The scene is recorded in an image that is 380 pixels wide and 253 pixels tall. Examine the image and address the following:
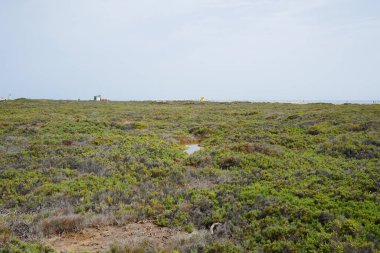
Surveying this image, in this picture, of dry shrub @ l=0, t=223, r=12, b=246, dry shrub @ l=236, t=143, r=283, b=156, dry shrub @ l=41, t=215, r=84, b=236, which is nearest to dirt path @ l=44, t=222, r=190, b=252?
dry shrub @ l=41, t=215, r=84, b=236

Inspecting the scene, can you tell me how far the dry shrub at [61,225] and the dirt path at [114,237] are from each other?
0.27 m

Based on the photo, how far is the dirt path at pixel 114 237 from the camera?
8477mm

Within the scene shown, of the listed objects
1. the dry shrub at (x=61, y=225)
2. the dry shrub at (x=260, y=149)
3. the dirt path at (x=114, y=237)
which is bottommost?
the dirt path at (x=114, y=237)

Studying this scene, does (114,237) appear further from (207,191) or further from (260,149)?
(260,149)

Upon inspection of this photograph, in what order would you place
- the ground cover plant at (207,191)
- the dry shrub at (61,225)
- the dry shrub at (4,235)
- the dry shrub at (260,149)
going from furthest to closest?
1. the dry shrub at (260,149)
2. the dry shrub at (61,225)
3. the ground cover plant at (207,191)
4. the dry shrub at (4,235)

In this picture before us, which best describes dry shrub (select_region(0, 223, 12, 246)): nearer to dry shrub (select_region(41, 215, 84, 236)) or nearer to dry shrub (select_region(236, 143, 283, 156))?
dry shrub (select_region(41, 215, 84, 236))

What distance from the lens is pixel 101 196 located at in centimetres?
1175

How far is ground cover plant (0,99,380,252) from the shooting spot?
884 centimetres

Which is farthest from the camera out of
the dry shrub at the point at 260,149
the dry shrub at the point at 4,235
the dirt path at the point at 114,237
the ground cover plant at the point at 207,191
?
the dry shrub at the point at 260,149

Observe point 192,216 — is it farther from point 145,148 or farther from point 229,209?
point 145,148

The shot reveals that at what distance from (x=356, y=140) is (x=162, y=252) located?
52.4 ft

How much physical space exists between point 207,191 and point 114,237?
4.32m

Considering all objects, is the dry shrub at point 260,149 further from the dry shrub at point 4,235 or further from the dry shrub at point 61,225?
the dry shrub at point 4,235

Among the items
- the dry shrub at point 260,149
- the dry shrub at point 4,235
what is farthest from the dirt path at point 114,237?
the dry shrub at point 260,149
